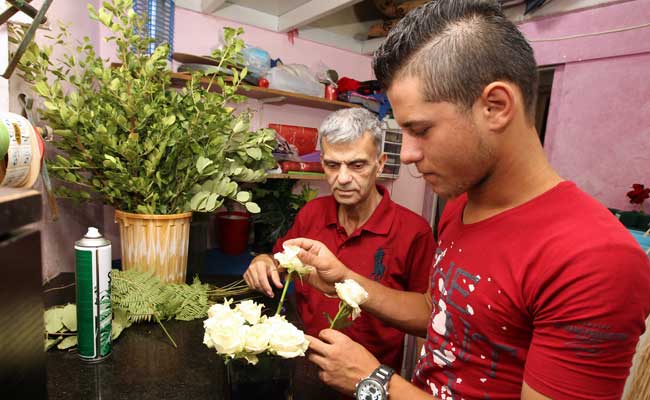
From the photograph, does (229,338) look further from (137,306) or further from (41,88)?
(41,88)

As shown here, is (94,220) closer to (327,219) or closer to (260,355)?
(327,219)

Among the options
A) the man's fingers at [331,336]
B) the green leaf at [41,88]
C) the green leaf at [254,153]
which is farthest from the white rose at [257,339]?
the green leaf at [41,88]

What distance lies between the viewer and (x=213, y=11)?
2.43 meters

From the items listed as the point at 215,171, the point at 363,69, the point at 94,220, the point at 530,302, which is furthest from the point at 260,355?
the point at 363,69

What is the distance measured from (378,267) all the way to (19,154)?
1048mm

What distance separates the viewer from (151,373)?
74 centimetres

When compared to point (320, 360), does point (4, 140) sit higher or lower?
higher

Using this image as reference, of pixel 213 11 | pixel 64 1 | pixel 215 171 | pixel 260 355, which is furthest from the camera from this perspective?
pixel 213 11

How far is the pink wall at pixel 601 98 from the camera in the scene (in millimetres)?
1878

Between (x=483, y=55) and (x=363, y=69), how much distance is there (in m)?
2.77

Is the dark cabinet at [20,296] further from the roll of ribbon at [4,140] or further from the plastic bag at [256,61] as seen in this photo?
the plastic bag at [256,61]

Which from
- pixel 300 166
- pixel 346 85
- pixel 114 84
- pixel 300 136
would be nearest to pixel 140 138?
pixel 114 84

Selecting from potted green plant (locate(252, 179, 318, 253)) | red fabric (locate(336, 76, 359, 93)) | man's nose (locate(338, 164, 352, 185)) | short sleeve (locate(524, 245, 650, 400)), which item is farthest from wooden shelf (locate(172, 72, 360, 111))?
short sleeve (locate(524, 245, 650, 400))

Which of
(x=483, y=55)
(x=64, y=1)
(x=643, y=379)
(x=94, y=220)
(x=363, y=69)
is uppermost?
(x=363, y=69)
